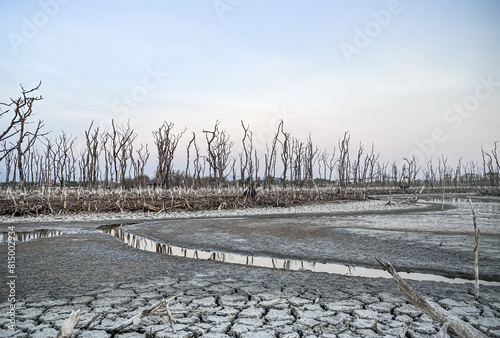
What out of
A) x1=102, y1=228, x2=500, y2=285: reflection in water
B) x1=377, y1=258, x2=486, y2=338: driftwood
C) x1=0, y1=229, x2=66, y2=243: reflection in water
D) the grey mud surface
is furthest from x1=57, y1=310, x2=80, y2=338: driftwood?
x1=0, y1=229, x2=66, y2=243: reflection in water

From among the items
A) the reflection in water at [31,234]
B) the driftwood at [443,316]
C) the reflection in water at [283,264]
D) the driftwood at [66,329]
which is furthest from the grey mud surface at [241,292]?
the reflection in water at [31,234]

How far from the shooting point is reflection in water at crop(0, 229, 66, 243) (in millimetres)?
8266

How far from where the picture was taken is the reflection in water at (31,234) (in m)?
8.27

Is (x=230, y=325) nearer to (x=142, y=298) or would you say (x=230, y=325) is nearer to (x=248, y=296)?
(x=248, y=296)

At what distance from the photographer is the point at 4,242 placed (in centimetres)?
754

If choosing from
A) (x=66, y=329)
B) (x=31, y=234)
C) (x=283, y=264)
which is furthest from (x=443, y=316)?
(x=31, y=234)

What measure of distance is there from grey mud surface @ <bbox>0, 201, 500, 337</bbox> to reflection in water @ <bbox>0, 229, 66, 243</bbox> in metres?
1.54

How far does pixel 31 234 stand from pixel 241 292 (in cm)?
805

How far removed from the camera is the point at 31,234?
9.08 m

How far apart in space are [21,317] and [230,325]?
1989mm

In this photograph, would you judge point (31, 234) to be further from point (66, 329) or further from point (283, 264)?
point (66, 329)

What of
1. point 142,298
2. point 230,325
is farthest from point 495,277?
point 142,298

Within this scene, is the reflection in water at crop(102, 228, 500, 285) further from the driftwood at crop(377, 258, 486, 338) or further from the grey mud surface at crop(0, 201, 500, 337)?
the driftwood at crop(377, 258, 486, 338)

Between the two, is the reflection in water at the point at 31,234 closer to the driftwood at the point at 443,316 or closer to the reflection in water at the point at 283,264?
the reflection in water at the point at 283,264
